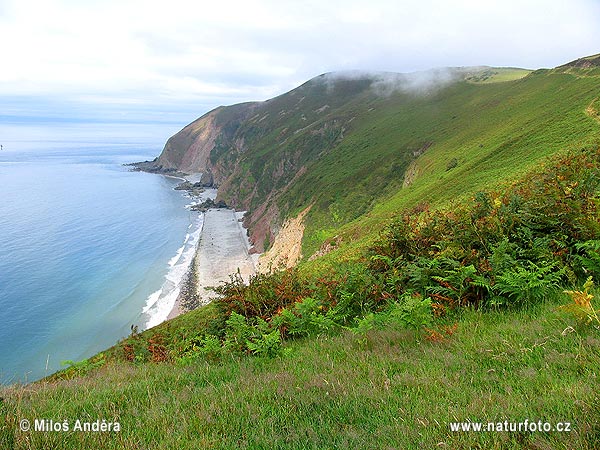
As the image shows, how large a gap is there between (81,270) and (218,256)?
2350 cm

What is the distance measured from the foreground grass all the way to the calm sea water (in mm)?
10894

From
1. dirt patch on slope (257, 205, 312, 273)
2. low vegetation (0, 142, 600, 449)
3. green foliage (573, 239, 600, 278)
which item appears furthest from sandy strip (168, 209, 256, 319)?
green foliage (573, 239, 600, 278)

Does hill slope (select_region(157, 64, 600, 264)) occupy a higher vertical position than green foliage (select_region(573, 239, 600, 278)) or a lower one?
higher

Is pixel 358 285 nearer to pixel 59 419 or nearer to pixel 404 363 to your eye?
pixel 404 363

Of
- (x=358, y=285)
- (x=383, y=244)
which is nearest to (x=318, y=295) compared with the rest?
(x=358, y=285)

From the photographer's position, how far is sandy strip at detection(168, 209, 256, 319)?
55.8 m

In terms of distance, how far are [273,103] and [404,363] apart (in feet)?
612

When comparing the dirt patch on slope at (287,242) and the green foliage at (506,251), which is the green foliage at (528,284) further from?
the dirt patch on slope at (287,242)

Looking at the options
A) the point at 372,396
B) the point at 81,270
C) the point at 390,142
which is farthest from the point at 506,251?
the point at 390,142

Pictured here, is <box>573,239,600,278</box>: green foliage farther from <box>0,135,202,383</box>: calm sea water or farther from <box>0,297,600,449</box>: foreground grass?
<box>0,135,202,383</box>: calm sea water

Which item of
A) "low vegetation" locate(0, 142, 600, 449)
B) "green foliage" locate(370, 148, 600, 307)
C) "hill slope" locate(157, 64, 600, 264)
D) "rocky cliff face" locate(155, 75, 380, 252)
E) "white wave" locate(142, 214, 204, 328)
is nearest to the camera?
"low vegetation" locate(0, 142, 600, 449)

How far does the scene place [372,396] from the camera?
4.19m

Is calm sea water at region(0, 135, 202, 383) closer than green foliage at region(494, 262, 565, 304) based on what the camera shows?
No

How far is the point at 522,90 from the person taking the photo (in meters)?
58.2
